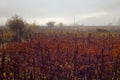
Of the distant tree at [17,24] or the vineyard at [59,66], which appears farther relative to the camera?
the distant tree at [17,24]

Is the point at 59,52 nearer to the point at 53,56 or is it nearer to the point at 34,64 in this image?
the point at 53,56

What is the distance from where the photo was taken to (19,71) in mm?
9734

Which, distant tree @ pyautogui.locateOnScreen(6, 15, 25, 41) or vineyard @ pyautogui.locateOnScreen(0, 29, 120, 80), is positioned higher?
distant tree @ pyautogui.locateOnScreen(6, 15, 25, 41)

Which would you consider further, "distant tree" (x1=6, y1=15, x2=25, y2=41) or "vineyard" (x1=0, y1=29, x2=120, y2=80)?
"distant tree" (x1=6, y1=15, x2=25, y2=41)

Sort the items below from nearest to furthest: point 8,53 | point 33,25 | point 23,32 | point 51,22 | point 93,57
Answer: point 93,57 < point 8,53 < point 23,32 < point 33,25 < point 51,22

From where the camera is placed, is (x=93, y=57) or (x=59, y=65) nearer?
(x=59, y=65)

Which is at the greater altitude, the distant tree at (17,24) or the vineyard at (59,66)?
the distant tree at (17,24)

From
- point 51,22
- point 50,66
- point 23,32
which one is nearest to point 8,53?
point 50,66

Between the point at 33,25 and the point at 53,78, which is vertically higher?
the point at 33,25

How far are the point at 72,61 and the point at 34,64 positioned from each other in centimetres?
209

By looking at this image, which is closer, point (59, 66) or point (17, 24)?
point (59, 66)

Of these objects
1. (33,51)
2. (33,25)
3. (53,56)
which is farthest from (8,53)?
(33,25)

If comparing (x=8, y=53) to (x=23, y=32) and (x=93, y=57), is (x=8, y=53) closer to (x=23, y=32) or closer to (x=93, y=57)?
(x=93, y=57)

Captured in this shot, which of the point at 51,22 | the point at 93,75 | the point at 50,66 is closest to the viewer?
the point at 93,75
